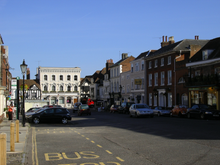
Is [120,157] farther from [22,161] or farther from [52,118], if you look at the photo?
[52,118]

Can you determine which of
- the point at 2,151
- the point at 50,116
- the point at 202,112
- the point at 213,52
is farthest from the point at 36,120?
the point at 213,52

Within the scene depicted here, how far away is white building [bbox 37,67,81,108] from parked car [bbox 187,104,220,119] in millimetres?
63493

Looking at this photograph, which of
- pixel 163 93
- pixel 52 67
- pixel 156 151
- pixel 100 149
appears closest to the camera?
pixel 156 151

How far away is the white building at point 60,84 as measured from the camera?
92.8 meters

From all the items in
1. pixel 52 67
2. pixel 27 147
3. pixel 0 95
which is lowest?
pixel 27 147

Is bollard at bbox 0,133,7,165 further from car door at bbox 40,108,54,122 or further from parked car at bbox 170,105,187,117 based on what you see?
parked car at bbox 170,105,187,117

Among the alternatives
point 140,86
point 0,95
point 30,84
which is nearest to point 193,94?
point 140,86

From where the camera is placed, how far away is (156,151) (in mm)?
11234

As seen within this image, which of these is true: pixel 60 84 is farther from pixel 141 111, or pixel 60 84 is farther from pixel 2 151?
pixel 2 151

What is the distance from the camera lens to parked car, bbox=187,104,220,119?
3078 cm

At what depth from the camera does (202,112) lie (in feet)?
104

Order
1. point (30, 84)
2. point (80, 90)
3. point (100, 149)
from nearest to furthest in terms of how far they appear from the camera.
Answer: point (100, 149) → point (30, 84) → point (80, 90)

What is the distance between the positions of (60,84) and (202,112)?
6723cm

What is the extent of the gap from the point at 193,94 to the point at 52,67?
192 ft
